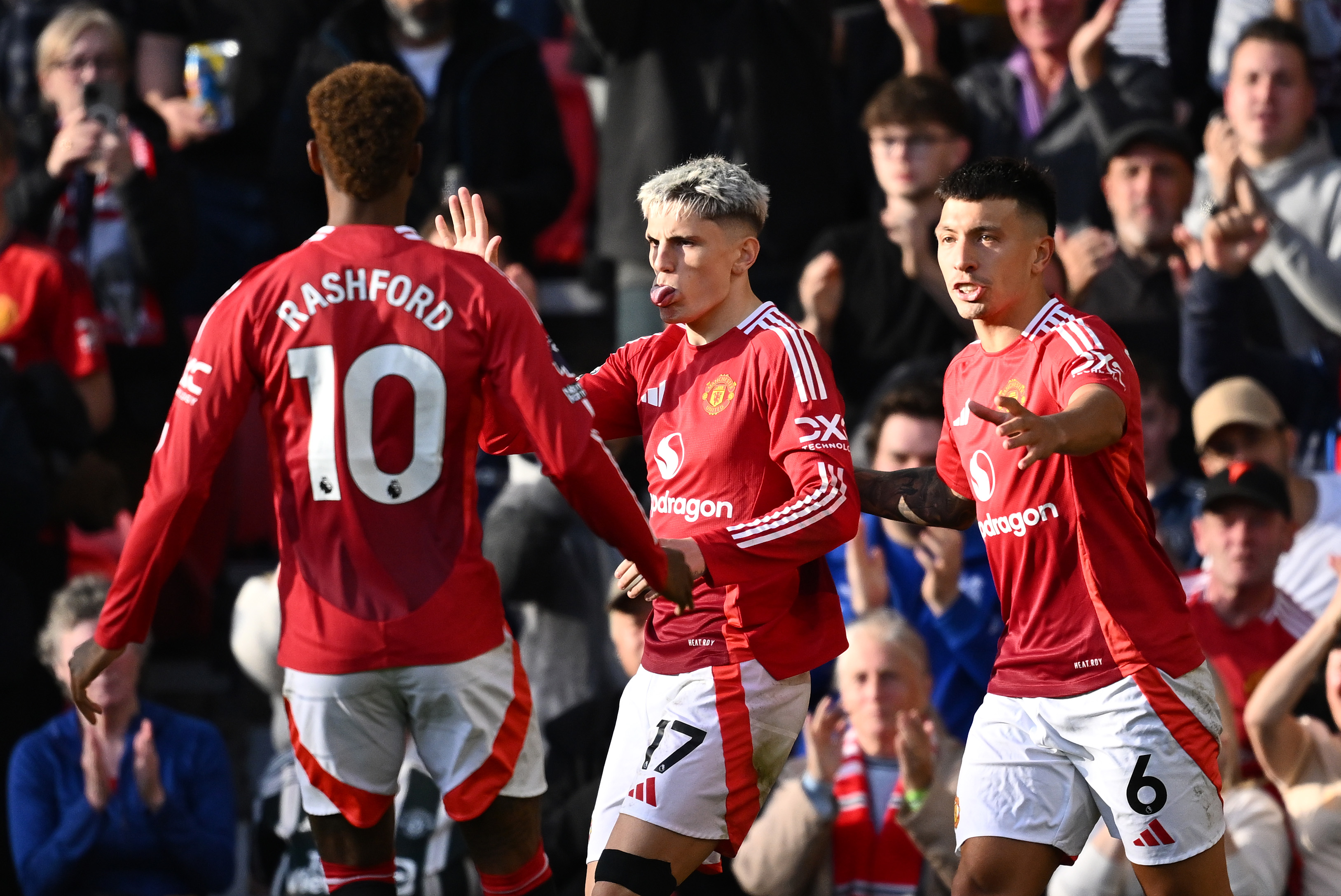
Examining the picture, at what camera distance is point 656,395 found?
4836 millimetres

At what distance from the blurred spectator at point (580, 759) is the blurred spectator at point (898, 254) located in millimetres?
1630

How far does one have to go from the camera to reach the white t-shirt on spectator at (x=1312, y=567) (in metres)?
6.98

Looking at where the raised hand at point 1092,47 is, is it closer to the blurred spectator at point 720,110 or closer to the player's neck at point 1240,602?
the blurred spectator at point 720,110

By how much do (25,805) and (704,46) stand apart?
14.3 ft

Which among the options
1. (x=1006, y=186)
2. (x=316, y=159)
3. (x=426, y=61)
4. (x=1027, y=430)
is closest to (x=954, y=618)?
(x=1006, y=186)

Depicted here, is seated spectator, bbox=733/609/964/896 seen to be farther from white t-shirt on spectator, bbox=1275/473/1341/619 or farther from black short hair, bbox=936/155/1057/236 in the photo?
black short hair, bbox=936/155/1057/236

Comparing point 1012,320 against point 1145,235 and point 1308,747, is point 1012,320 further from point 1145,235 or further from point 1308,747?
point 1145,235

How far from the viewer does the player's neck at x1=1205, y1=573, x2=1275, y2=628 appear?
656cm

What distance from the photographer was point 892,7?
8.23 m

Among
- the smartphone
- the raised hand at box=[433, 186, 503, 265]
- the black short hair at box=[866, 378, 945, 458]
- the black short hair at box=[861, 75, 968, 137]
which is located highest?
the smartphone

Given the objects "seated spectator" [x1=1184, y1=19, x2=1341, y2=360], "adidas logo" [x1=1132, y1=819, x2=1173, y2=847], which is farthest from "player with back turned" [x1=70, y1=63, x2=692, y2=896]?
"seated spectator" [x1=1184, y1=19, x2=1341, y2=360]

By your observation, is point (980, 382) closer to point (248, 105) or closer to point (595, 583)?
point (595, 583)

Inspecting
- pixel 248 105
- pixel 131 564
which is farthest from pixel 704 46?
pixel 131 564

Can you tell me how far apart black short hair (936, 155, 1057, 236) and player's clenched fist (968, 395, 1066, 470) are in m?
0.73
